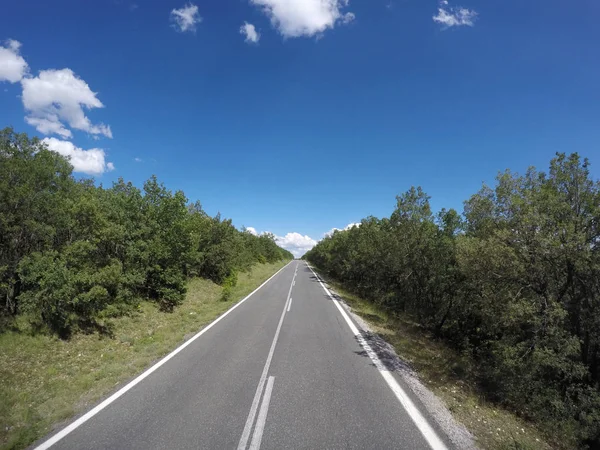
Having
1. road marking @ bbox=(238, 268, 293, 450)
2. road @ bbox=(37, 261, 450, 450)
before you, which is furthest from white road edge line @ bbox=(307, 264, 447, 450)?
road marking @ bbox=(238, 268, 293, 450)

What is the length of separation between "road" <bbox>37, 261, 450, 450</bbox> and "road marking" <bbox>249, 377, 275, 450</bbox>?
0.01 meters

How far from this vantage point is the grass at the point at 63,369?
480 cm

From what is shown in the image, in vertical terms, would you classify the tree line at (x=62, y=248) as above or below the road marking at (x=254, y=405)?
above

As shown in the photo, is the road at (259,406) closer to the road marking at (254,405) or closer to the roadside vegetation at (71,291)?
the road marking at (254,405)

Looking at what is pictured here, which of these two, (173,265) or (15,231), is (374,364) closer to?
(15,231)

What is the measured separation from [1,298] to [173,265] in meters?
7.68

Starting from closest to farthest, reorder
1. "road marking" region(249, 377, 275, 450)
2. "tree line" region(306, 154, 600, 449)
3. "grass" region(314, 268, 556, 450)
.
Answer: "road marking" region(249, 377, 275, 450) < "grass" region(314, 268, 556, 450) < "tree line" region(306, 154, 600, 449)

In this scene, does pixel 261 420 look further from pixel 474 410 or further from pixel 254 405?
pixel 474 410

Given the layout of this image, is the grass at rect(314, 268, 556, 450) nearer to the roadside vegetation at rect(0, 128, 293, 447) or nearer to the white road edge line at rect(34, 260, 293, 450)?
the white road edge line at rect(34, 260, 293, 450)

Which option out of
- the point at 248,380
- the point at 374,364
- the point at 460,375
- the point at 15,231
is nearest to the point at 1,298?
the point at 15,231

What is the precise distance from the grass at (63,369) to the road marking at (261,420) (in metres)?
3.11

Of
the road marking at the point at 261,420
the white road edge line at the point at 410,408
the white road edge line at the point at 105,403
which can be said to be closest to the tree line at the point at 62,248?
the white road edge line at the point at 105,403

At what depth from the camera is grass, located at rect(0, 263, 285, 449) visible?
4.80 metres

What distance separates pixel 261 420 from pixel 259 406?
47cm
